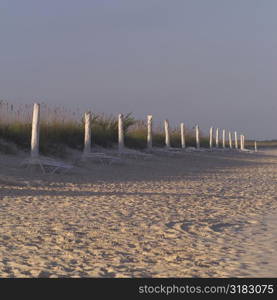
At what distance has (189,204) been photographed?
7.31m

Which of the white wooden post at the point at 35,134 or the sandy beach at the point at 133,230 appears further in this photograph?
the white wooden post at the point at 35,134

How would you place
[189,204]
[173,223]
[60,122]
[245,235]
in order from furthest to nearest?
[60,122]
[189,204]
[173,223]
[245,235]

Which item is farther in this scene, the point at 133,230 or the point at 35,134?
the point at 35,134

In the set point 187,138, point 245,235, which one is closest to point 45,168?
point 245,235

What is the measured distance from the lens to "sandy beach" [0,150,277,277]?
3.83m

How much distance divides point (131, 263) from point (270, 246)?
4.16 feet

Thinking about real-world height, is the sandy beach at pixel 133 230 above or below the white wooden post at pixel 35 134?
below

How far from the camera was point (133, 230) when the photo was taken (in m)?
5.29

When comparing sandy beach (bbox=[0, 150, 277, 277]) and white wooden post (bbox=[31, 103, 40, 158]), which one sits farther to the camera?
white wooden post (bbox=[31, 103, 40, 158])

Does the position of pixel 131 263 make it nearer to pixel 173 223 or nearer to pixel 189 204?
pixel 173 223

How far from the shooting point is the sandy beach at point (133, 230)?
383cm

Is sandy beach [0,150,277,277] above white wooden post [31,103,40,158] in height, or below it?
below

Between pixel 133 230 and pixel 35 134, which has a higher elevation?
pixel 35 134
